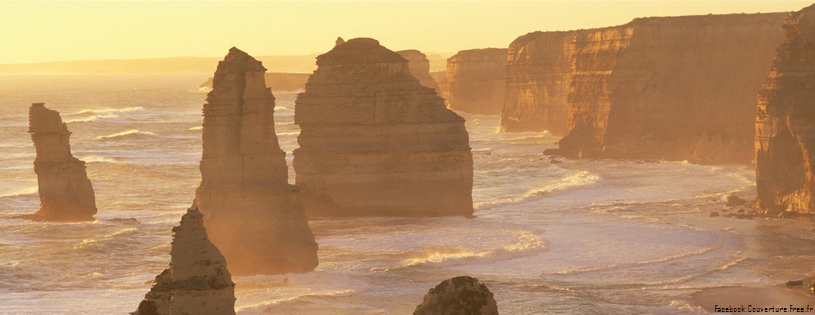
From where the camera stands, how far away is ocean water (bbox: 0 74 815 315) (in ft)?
97.5

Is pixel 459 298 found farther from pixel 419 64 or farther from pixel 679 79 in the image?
pixel 419 64

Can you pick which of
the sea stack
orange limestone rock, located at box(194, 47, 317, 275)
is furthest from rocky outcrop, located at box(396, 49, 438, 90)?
orange limestone rock, located at box(194, 47, 317, 275)

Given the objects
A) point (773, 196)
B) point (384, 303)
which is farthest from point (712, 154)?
point (384, 303)

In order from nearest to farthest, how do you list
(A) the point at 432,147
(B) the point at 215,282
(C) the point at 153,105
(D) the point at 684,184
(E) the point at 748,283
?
(B) the point at 215,282
(E) the point at 748,283
(A) the point at 432,147
(D) the point at 684,184
(C) the point at 153,105

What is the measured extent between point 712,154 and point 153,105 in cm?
9178

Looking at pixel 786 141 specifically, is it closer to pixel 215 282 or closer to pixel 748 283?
pixel 748 283

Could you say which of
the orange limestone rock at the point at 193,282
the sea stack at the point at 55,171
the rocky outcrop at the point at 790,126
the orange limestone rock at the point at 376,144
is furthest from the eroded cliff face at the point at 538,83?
the orange limestone rock at the point at 193,282

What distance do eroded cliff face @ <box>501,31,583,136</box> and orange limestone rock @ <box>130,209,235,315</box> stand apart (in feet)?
249

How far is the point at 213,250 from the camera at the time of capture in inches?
723

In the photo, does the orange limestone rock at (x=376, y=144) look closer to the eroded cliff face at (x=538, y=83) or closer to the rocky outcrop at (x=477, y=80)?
the eroded cliff face at (x=538, y=83)

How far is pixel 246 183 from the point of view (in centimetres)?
3212

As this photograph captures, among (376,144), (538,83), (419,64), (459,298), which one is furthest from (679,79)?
(459,298)

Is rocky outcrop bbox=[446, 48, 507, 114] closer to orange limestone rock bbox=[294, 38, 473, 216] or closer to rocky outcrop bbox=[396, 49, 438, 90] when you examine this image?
rocky outcrop bbox=[396, 49, 438, 90]

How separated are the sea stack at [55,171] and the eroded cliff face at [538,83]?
5365 centimetres
